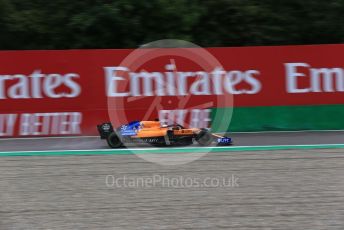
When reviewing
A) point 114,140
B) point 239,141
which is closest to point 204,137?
point 239,141

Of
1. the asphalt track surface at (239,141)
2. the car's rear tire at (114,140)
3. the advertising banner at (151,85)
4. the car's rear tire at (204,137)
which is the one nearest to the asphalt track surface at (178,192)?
the car's rear tire at (204,137)

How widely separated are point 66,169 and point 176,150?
109 inches

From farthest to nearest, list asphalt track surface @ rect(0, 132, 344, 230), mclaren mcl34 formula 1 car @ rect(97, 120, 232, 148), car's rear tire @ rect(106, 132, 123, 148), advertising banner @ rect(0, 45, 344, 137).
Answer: advertising banner @ rect(0, 45, 344, 137), car's rear tire @ rect(106, 132, 123, 148), mclaren mcl34 formula 1 car @ rect(97, 120, 232, 148), asphalt track surface @ rect(0, 132, 344, 230)

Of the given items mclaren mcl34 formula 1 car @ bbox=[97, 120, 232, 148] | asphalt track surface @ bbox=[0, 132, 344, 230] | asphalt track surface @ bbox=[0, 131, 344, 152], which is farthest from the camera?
asphalt track surface @ bbox=[0, 131, 344, 152]

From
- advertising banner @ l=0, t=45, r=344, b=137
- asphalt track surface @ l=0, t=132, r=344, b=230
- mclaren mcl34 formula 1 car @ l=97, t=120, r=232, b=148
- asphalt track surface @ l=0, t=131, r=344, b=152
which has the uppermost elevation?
advertising banner @ l=0, t=45, r=344, b=137

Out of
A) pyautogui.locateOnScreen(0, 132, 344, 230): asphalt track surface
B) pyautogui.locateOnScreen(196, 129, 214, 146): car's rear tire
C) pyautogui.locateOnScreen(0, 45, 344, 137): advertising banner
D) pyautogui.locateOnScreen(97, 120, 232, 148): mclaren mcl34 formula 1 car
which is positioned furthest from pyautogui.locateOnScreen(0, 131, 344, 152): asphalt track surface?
pyautogui.locateOnScreen(0, 132, 344, 230): asphalt track surface

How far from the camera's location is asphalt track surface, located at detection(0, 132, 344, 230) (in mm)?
6316

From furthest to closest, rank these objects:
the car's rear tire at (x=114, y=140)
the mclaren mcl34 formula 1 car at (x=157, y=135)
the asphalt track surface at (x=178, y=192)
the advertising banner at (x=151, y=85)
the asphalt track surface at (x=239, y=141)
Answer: the advertising banner at (x=151, y=85) < the asphalt track surface at (x=239, y=141) < the car's rear tire at (x=114, y=140) < the mclaren mcl34 formula 1 car at (x=157, y=135) < the asphalt track surface at (x=178, y=192)

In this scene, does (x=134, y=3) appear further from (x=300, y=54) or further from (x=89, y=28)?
(x=300, y=54)

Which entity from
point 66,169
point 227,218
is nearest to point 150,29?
point 66,169

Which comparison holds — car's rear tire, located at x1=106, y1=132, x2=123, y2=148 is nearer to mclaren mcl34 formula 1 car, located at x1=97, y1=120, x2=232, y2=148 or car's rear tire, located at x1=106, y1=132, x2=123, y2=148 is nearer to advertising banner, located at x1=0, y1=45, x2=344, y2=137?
mclaren mcl34 formula 1 car, located at x1=97, y1=120, x2=232, y2=148

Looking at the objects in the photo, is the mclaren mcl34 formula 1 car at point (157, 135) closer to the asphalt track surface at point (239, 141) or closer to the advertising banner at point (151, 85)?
the asphalt track surface at point (239, 141)

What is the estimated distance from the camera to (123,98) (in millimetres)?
14281

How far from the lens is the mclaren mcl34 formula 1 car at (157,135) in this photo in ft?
39.1
